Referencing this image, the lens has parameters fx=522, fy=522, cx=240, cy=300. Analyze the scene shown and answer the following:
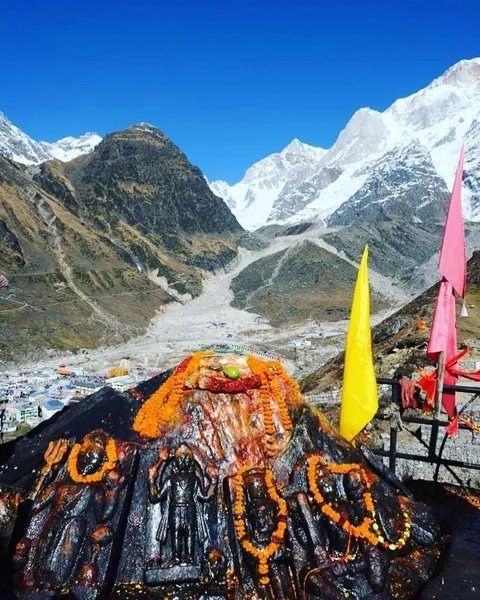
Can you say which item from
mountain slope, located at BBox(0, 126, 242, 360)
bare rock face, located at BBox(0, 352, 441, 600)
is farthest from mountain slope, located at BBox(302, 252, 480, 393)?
mountain slope, located at BBox(0, 126, 242, 360)

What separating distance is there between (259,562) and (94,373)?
64.1 m

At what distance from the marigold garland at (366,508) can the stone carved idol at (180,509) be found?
1.86 meters

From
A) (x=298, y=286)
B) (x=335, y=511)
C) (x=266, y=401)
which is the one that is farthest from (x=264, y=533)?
(x=298, y=286)

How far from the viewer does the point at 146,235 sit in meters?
173

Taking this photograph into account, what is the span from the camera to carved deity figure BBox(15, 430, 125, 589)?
9.02 m

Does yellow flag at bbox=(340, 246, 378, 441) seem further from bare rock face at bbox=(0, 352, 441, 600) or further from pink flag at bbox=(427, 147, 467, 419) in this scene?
pink flag at bbox=(427, 147, 467, 419)

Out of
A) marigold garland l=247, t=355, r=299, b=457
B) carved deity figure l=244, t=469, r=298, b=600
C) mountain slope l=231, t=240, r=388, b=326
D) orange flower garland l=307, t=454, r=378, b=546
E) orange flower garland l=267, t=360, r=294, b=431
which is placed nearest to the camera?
carved deity figure l=244, t=469, r=298, b=600

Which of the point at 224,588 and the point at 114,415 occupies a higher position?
the point at 114,415

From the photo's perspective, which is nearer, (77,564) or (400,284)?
(77,564)

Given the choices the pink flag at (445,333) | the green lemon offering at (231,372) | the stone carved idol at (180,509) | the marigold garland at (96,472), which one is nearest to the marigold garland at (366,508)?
the stone carved idol at (180,509)

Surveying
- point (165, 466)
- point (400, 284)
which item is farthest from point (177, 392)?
point (400, 284)

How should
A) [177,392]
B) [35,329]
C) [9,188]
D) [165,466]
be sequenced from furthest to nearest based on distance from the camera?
[9,188] → [35,329] → [177,392] → [165,466]

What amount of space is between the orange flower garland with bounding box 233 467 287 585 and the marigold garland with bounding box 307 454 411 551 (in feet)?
2.30

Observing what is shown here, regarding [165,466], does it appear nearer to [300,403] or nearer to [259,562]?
[259,562]
